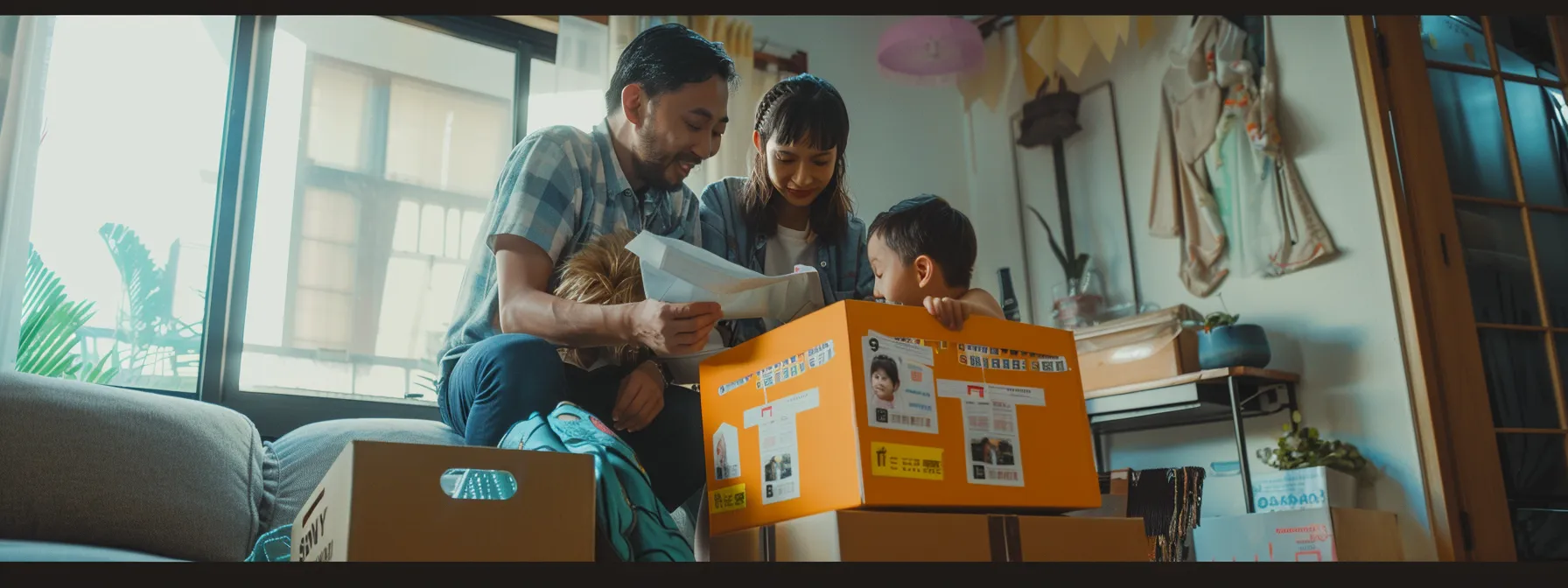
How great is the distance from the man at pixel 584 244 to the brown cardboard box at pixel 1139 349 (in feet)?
5.40

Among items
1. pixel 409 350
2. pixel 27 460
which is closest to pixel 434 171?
pixel 409 350

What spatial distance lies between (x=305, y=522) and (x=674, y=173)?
701 millimetres

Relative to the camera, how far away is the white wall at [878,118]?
3.64m

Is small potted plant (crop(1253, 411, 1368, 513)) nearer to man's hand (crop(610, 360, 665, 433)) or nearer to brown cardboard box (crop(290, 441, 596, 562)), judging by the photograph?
man's hand (crop(610, 360, 665, 433))

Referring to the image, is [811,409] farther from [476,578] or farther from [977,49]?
[977,49]

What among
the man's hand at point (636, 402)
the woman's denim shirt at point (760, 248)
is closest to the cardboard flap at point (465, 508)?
the man's hand at point (636, 402)

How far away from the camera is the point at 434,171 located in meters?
2.97

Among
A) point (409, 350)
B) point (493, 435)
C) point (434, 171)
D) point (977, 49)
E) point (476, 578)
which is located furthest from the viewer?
point (977, 49)

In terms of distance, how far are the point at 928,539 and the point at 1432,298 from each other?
7.43ft

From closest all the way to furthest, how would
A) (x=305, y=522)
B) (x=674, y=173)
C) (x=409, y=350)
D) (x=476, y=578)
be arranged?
(x=476, y=578) < (x=305, y=522) < (x=674, y=173) < (x=409, y=350)

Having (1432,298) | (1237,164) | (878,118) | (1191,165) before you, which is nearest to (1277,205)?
(1237,164)

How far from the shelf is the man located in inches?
68.0

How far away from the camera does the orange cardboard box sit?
0.99 metres

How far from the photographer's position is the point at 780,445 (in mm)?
1057
